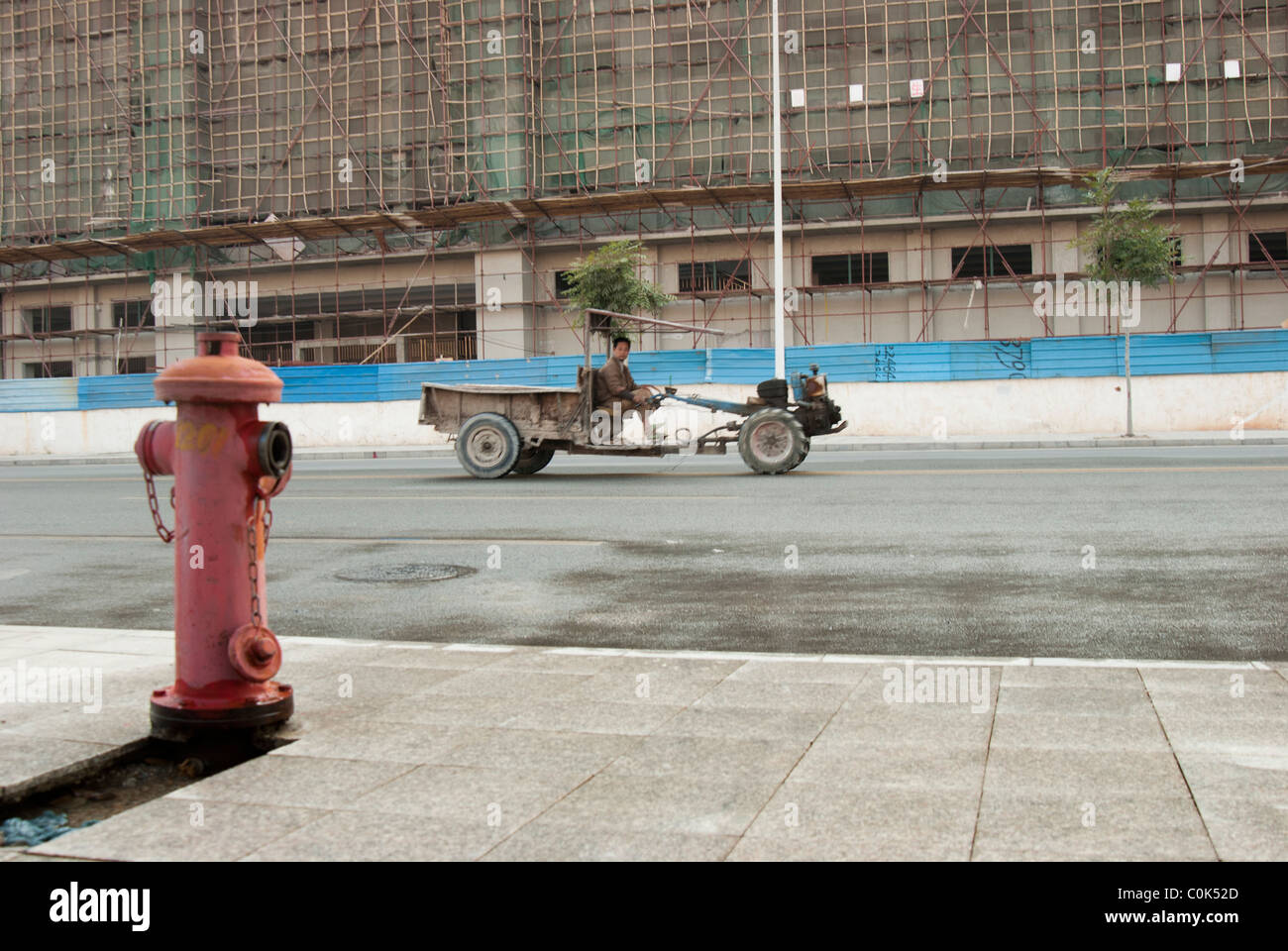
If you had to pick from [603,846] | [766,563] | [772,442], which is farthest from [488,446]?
[603,846]

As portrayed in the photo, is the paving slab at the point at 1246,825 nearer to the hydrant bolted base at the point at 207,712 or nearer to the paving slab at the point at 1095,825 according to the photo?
the paving slab at the point at 1095,825

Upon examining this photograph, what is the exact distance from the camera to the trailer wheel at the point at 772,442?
15719mm

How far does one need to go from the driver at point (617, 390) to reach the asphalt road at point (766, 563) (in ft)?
4.76

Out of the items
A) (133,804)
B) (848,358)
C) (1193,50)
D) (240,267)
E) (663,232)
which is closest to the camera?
(133,804)

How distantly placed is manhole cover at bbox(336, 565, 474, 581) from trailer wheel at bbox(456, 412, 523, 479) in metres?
7.59

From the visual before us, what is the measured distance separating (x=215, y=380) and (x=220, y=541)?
21.6 inches

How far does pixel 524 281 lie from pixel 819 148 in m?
10.5

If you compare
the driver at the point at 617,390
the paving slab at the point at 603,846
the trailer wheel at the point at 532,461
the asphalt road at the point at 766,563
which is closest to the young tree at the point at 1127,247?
the asphalt road at the point at 766,563

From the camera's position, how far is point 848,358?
30.3 meters

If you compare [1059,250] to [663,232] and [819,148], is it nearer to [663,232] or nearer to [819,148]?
[819,148]

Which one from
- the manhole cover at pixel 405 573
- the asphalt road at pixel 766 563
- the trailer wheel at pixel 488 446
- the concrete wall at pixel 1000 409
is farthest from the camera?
the concrete wall at pixel 1000 409

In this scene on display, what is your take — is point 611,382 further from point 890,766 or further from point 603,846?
point 603,846

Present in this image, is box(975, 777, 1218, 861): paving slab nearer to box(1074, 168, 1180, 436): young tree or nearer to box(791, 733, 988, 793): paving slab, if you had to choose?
box(791, 733, 988, 793): paving slab
